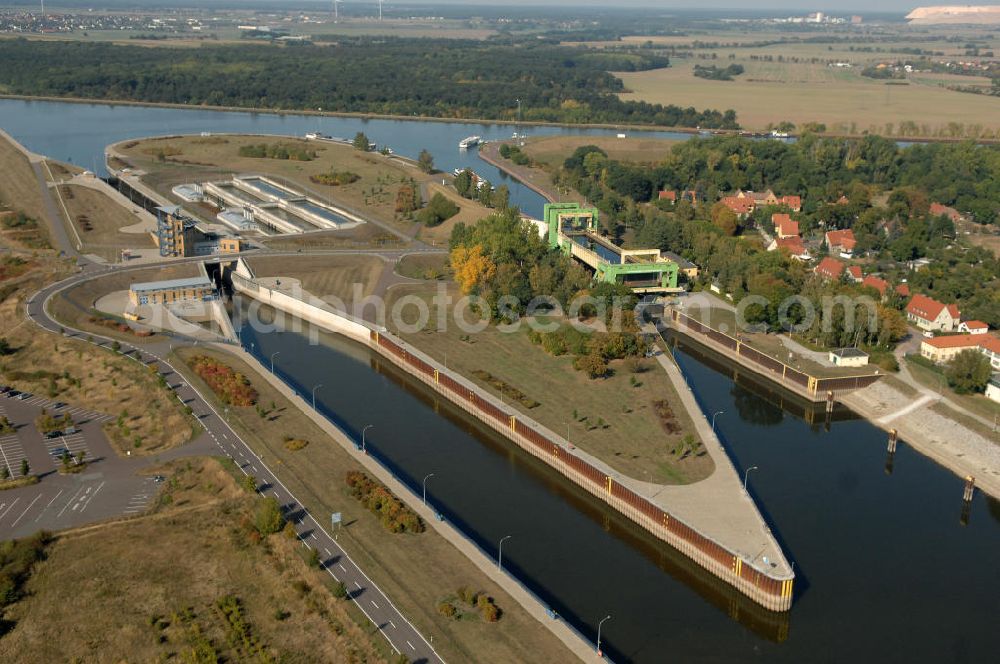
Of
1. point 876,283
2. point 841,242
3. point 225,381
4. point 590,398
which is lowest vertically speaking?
point 590,398

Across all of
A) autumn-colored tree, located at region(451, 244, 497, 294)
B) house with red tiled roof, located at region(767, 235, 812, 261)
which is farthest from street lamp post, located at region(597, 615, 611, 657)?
house with red tiled roof, located at region(767, 235, 812, 261)

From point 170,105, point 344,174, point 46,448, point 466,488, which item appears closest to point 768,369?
point 466,488

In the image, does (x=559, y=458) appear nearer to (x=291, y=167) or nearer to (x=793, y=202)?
(x=793, y=202)

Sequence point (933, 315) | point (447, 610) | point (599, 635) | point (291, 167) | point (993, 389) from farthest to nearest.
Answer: point (291, 167) → point (933, 315) → point (993, 389) → point (599, 635) → point (447, 610)

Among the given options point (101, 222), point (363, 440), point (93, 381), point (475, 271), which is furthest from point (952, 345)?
point (101, 222)

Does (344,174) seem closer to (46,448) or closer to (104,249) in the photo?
(104,249)

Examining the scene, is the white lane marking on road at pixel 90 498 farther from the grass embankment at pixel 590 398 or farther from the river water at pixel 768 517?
the grass embankment at pixel 590 398
